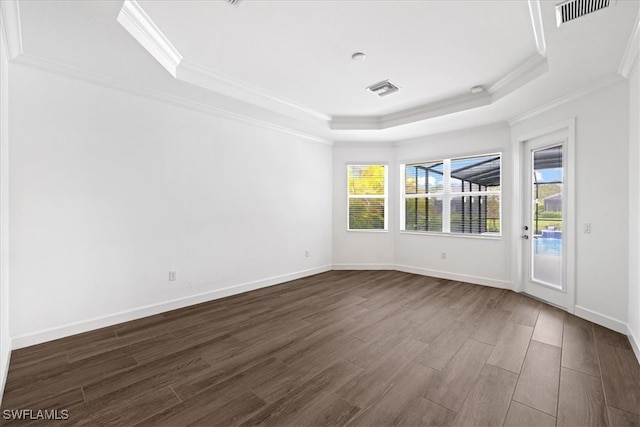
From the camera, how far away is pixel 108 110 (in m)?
3.13

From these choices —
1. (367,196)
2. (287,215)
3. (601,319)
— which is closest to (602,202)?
(601,319)

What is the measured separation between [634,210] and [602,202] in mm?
489

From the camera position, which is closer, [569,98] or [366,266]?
[569,98]

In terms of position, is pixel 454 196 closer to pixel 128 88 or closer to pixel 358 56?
pixel 358 56

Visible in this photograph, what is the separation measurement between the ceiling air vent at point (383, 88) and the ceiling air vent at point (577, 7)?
69.5 inches

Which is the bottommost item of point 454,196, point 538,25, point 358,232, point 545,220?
point 358,232

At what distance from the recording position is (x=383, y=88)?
3.76 m

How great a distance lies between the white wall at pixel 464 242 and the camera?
466 centimetres

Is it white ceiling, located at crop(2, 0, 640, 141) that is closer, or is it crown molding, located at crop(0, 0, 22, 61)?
crown molding, located at crop(0, 0, 22, 61)

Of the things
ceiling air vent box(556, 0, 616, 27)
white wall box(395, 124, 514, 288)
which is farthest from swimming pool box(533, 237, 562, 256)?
ceiling air vent box(556, 0, 616, 27)

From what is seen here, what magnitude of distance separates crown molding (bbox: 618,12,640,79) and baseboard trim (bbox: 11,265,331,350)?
4.95m

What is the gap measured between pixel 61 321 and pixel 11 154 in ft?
5.46

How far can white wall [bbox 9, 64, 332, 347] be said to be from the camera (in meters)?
2.70

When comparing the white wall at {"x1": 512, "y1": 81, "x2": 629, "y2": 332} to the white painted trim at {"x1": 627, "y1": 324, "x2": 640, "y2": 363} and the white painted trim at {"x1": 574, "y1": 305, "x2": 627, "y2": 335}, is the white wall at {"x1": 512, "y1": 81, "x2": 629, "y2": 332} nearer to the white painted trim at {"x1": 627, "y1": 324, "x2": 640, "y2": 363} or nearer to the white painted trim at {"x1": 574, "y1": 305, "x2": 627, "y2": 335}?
the white painted trim at {"x1": 574, "y1": 305, "x2": 627, "y2": 335}
